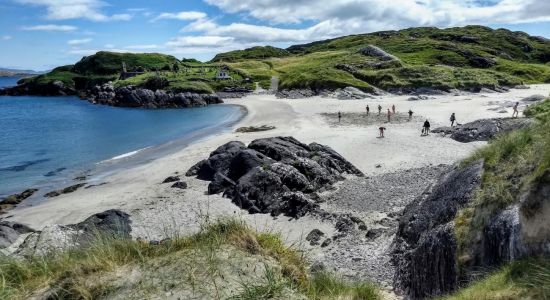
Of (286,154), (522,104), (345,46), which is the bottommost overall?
(286,154)

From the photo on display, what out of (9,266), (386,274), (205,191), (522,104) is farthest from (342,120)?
(9,266)

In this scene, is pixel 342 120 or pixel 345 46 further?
pixel 345 46

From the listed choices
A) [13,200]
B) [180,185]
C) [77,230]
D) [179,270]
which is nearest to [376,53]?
[180,185]

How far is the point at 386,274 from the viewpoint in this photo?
15383mm

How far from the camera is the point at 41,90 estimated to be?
157000 millimetres

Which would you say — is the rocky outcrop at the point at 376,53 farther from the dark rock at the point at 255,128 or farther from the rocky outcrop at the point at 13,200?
the rocky outcrop at the point at 13,200

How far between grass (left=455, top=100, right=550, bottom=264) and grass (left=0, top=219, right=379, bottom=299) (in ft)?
11.6

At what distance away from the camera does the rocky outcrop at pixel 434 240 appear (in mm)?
10919

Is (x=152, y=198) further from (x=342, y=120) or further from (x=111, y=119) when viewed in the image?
(x=111, y=119)

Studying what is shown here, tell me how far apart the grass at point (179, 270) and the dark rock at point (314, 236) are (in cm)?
1183

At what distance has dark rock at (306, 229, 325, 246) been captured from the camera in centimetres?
2028

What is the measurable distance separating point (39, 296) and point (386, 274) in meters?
11.7

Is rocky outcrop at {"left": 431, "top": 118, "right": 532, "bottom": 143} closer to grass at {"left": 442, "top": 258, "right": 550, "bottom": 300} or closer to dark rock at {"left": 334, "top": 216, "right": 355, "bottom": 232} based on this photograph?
dark rock at {"left": 334, "top": 216, "right": 355, "bottom": 232}

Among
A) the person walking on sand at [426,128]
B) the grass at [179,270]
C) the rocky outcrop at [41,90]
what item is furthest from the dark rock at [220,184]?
the rocky outcrop at [41,90]
